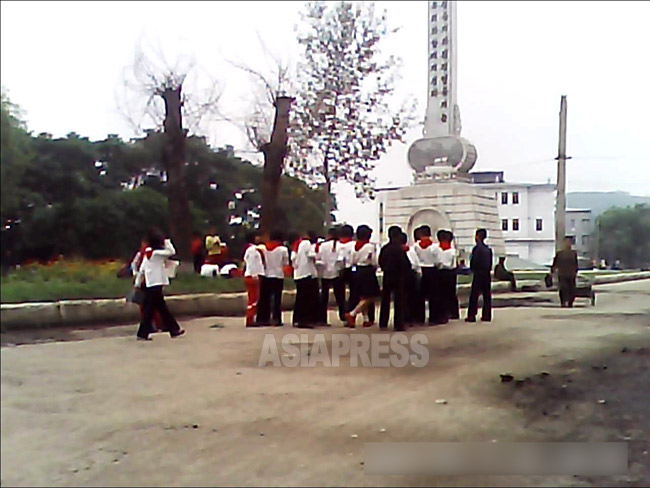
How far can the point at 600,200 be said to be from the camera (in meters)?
2.10

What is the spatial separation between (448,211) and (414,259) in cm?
15

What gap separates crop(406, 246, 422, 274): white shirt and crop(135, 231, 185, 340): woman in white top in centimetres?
64

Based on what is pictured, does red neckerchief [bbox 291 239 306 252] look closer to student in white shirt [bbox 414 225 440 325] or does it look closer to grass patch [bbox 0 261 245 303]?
student in white shirt [bbox 414 225 440 325]

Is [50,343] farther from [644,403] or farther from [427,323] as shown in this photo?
[644,403]

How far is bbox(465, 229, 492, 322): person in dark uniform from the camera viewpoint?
181 cm

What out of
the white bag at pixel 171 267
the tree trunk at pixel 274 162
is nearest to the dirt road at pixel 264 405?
the white bag at pixel 171 267

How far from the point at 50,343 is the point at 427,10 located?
1.21m

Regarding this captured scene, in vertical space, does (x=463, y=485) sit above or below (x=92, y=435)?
below

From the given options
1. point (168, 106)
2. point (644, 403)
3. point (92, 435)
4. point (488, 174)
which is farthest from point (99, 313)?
point (644, 403)

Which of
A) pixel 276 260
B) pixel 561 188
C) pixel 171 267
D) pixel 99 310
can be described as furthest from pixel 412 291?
pixel 99 310

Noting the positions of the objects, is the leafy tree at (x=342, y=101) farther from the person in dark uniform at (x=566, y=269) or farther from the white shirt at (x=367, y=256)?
the person in dark uniform at (x=566, y=269)

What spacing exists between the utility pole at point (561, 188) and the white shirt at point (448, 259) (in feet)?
1.07

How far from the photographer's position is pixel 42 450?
53.6 inches

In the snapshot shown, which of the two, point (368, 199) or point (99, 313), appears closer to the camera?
point (99, 313)
